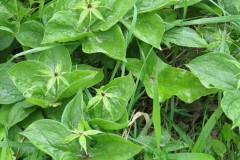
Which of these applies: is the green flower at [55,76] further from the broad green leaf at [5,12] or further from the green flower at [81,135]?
the broad green leaf at [5,12]

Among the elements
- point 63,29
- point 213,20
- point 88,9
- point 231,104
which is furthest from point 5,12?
point 231,104

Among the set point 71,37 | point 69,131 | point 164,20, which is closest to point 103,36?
point 71,37

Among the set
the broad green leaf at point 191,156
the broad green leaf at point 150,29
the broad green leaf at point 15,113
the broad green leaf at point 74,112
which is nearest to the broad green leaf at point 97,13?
the broad green leaf at point 150,29

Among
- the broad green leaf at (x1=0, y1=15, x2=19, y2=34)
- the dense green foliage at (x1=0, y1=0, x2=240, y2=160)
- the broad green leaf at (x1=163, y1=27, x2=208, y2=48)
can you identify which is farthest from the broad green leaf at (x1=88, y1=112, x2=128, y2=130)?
the broad green leaf at (x1=0, y1=15, x2=19, y2=34)

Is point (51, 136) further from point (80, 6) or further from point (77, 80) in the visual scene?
point (80, 6)

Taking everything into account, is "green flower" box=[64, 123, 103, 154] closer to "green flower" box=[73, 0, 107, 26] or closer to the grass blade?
"green flower" box=[73, 0, 107, 26]

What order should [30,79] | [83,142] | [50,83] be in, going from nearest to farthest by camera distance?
[83,142] → [50,83] → [30,79]
